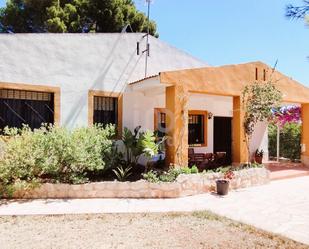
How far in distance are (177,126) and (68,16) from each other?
17.3 meters

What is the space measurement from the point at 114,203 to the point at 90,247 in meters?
3.69

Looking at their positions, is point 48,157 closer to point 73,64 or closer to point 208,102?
point 73,64

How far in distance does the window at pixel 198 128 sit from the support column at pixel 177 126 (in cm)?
612

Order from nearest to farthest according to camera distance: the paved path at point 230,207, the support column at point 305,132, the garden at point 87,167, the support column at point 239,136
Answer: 1. the paved path at point 230,207
2. the garden at point 87,167
3. the support column at point 239,136
4. the support column at point 305,132

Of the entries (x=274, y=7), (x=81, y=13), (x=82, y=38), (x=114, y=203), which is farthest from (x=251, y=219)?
(x=81, y=13)

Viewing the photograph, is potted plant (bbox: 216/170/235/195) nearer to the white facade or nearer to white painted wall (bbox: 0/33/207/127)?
the white facade

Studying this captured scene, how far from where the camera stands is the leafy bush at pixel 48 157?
10.3 meters

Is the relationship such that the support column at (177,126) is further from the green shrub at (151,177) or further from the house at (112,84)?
the green shrub at (151,177)

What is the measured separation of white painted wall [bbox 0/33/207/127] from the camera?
1265 cm

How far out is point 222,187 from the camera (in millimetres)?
11836

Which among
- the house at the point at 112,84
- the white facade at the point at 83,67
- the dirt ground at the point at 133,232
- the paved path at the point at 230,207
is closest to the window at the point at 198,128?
the house at the point at 112,84

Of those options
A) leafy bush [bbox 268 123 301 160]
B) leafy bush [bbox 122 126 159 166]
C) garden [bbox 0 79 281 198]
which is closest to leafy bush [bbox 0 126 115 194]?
garden [bbox 0 79 281 198]

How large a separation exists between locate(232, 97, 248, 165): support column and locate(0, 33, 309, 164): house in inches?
1.9

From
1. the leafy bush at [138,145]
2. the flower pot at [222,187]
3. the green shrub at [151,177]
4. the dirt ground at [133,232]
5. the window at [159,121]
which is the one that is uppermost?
the window at [159,121]
